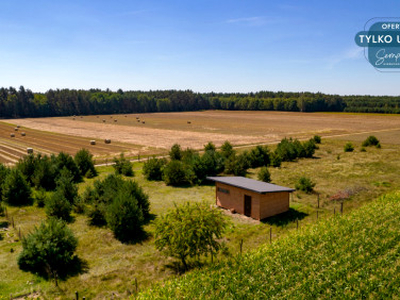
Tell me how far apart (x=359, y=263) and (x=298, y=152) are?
40022 mm

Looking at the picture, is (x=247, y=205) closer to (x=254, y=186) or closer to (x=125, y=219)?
(x=254, y=186)

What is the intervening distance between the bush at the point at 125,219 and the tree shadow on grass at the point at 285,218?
1084 cm

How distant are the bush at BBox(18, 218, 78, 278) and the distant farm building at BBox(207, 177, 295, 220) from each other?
15.1 m

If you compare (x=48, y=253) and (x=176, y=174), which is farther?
(x=176, y=174)

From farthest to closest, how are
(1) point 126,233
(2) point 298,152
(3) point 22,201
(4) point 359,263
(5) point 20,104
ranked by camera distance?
(5) point 20,104
(2) point 298,152
(3) point 22,201
(1) point 126,233
(4) point 359,263

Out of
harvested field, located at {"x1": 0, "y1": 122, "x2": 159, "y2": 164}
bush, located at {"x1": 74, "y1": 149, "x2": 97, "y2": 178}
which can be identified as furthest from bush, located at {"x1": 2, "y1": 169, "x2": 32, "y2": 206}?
harvested field, located at {"x1": 0, "y1": 122, "x2": 159, "y2": 164}

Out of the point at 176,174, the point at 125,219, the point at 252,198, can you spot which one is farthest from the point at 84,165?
the point at 252,198

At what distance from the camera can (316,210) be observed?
28.7 meters

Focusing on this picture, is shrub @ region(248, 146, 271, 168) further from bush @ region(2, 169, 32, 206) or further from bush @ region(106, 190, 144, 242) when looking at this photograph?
bush @ region(2, 169, 32, 206)

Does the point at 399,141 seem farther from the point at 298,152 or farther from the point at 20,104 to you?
the point at 20,104

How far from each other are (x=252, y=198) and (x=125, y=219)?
11271 millimetres

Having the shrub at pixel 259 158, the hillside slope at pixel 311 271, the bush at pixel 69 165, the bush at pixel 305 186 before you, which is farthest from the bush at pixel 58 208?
the shrub at pixel 259 158

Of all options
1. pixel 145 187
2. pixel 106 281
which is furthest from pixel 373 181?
pixel 106 281

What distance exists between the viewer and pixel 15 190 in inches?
1237
